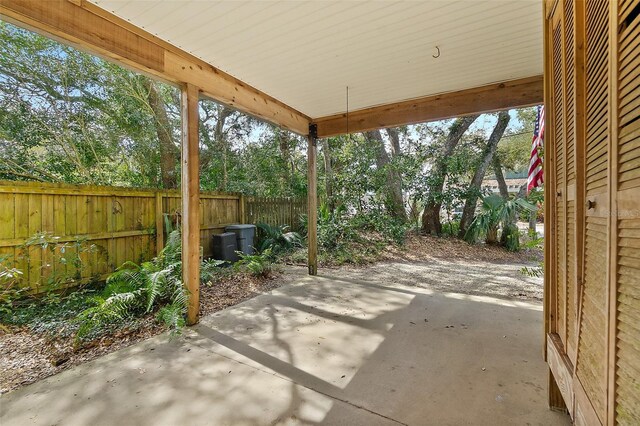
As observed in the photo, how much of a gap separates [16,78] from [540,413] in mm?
7449

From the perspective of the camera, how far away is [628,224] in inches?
30.7

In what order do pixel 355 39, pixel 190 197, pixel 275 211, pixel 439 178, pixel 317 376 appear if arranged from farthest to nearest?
pixel 439 178
pixel 275 211
pixel 190 197
pixel 355 39
pixel 317 376

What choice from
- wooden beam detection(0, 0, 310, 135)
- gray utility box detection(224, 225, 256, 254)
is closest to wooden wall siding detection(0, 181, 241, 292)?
gray utility box detection(224, 225, 256, 254)

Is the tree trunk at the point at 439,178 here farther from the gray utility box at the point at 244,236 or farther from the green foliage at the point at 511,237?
the gray utility box at the point at 244,236

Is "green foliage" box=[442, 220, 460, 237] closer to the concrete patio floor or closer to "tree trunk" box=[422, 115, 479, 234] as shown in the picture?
"tree trunk" box=[422, 115, 479, 234]

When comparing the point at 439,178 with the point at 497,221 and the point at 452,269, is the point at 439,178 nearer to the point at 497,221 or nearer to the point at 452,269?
the point at 497,221

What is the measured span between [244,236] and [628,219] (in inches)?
201

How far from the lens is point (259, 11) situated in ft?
6.56

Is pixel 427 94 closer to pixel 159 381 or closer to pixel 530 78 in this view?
pixel 530 78

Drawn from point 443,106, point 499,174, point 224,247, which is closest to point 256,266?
point 224,247

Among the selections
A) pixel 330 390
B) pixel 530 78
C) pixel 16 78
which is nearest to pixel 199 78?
pixel 330 390

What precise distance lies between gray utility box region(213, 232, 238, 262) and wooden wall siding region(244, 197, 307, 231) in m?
1.06

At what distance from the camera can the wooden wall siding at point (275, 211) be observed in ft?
20.3

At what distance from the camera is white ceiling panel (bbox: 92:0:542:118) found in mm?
1970
